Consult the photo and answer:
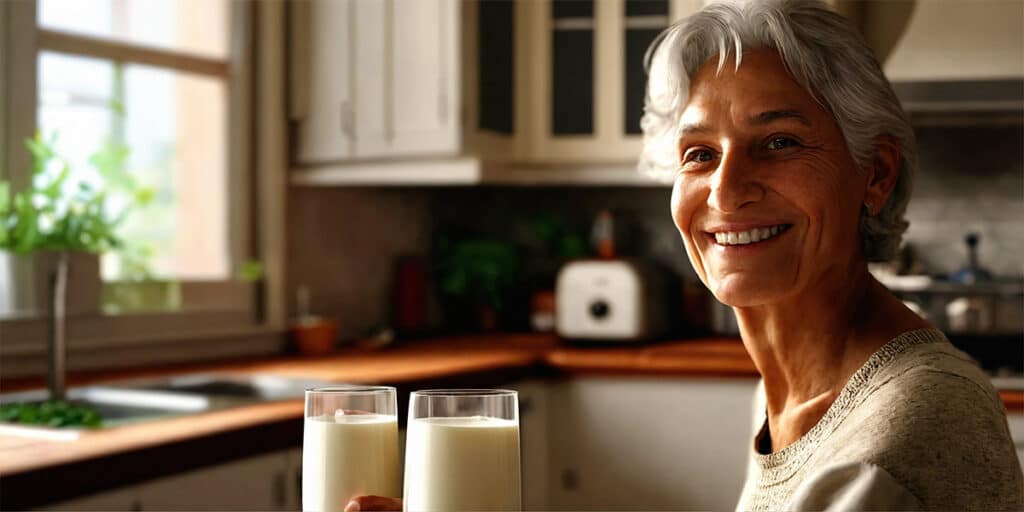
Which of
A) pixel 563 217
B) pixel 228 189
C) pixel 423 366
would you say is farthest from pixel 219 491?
pixel 563 217

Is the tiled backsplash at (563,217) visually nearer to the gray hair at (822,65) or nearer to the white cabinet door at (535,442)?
the white cabinet door at (535,442)

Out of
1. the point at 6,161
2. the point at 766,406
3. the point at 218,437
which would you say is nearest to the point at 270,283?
the point at 6,161

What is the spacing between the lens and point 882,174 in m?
1.30

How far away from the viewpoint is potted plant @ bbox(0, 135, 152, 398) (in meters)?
2.48

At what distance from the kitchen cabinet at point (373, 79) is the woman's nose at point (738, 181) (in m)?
2.21

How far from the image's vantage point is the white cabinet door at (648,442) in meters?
3.15

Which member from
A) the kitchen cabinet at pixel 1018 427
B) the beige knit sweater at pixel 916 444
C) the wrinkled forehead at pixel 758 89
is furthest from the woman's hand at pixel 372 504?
the kitchen cabinet at pixel 1018 427

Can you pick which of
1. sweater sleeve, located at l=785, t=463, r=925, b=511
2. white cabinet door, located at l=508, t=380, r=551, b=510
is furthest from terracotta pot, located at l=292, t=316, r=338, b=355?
sweater sleeve, located at l=785, t=463, r=925, b=511

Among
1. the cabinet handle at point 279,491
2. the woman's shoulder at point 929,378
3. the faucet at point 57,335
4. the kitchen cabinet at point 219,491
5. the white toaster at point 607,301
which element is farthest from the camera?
the white toaster at point 607,301

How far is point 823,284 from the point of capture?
1.25 metres

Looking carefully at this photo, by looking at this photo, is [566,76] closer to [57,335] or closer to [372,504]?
[57,335]

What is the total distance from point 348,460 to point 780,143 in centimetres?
54

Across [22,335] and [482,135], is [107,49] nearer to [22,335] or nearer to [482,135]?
[22,335]

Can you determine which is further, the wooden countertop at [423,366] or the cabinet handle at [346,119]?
the cabinet handle at [346,119]
